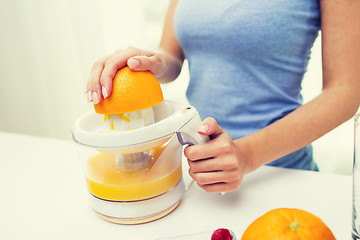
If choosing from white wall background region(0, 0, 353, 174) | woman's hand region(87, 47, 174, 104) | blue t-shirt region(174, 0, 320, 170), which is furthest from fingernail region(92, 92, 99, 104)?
white wall background region(0, 0, 353, 174)

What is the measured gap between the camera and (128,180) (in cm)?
56

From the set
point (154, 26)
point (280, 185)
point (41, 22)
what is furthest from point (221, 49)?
point (41, 22)

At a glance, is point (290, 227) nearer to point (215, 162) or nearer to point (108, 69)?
point (215, 162)

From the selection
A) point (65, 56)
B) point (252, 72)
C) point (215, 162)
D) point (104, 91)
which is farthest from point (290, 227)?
point (65, 56)

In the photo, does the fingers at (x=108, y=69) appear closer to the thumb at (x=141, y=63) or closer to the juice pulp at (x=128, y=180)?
the thumb at (x=141, y=63)

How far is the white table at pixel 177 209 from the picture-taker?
55cm

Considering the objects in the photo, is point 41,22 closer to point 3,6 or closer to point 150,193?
point 3,6

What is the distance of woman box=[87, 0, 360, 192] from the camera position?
0.58m

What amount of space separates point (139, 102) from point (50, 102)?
5.25 feet

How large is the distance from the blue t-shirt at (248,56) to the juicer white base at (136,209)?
1.15 ft

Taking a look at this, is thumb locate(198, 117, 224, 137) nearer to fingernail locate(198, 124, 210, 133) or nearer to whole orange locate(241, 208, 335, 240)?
fingernail locate(198, 124, 210, 133)

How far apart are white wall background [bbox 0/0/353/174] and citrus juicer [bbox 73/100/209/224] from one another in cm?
113

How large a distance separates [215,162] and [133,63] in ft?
0.67

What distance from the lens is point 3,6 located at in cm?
181
